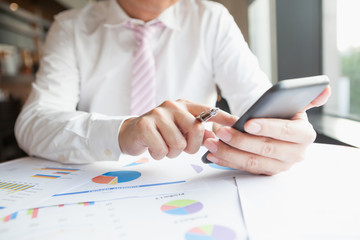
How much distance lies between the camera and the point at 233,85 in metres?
0.87

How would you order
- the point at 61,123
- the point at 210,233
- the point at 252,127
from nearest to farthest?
the point at 210,233, the point at 252,127, the point at 61,123

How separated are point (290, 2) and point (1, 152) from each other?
1.97 m

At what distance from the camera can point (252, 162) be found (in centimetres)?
43

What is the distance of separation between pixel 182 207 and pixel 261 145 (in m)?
0.15

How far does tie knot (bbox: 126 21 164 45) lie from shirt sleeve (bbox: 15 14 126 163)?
0.73ft

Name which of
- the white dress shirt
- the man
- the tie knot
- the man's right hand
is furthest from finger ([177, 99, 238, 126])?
the tie knot

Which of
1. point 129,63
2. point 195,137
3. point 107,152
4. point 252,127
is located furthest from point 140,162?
point 129,63

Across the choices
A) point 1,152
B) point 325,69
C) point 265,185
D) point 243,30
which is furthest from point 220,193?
point 1,152

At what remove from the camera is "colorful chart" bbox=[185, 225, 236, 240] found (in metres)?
0.27

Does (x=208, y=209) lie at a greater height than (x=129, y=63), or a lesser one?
lesser

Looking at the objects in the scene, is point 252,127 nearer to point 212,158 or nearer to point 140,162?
point 212,158

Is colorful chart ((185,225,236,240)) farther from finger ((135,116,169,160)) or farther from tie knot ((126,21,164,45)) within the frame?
tie knot ((126,21,164,45))

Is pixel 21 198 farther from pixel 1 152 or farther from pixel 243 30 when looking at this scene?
pixel 1 152

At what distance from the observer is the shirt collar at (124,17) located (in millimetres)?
898
